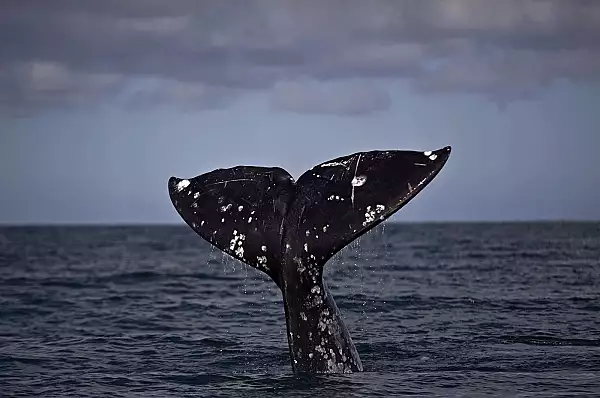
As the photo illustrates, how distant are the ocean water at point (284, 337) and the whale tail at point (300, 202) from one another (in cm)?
47

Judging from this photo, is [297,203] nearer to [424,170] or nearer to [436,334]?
[424,170]

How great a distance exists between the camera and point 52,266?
1308 inches

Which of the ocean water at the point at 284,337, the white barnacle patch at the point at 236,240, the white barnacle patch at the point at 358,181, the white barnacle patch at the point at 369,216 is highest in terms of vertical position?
the white barnacle patch at the point at 358,181

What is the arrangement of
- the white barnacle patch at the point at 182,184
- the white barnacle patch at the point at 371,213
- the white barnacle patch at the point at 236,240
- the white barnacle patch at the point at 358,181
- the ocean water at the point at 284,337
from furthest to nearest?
the ocean water at the point at 284,337 < the white barnacle patch at the point at 182,184 < the white barnacle patch at the point at 236,240 < the white barnacle patch at the point at 358,181 < the white barnacle patch at the point at 371,213

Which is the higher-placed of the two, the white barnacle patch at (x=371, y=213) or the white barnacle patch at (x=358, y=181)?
the white barnacle patch at (x=358, y=181)

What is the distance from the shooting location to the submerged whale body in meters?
7.19

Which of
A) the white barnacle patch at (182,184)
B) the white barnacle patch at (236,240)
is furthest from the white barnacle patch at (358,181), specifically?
the white barnacle patch at (182,184)

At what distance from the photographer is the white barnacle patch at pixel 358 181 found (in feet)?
24.2

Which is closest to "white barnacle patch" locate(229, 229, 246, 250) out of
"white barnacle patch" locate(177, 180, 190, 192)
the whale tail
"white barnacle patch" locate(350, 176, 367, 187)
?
the whale tail

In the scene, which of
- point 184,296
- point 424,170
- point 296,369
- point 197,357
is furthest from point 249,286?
point 424,170

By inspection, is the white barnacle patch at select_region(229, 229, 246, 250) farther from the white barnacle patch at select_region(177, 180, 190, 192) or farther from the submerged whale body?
the white barnacle patch at select_region(177, 180, 190, 192)

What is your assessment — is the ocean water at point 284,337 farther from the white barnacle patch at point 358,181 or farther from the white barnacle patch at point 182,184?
the white barnacle patch at point 182,184

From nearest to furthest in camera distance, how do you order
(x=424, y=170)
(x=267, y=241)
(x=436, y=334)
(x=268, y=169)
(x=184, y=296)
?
1. (x=424, y=170)
2. (x=267, y=241)
3. (x=268, y=169)
4. (x=436, y=334)
5. (x=184, y=296)

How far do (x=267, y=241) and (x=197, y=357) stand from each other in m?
3.75
